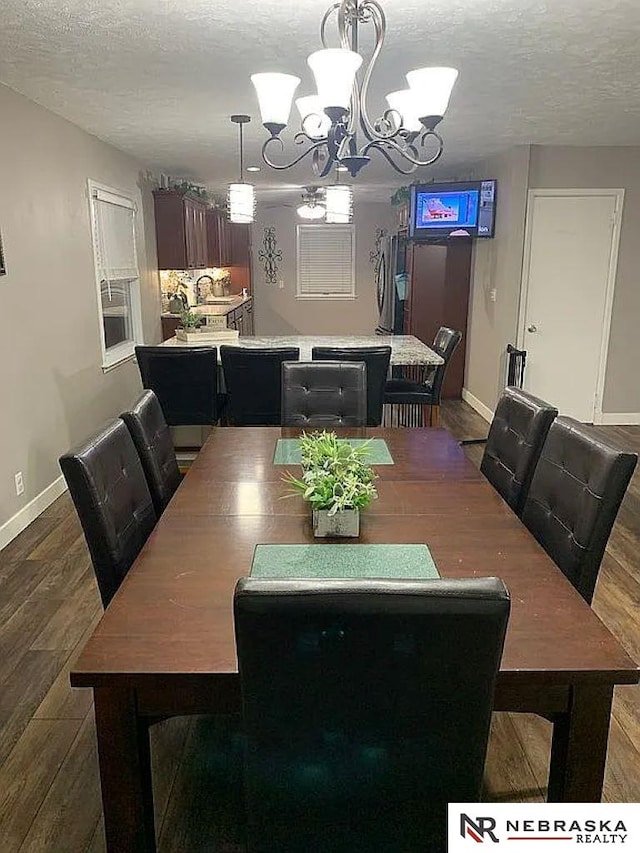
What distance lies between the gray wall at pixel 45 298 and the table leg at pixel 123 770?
250 centimetres

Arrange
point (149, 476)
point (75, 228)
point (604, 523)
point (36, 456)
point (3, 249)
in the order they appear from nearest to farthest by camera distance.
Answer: point (604, 523), point (149, 476), point (3, 249), point (36, 456), point (75, 228)

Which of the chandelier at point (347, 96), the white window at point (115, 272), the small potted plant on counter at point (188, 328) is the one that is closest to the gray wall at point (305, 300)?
the white window at point (115, 272)

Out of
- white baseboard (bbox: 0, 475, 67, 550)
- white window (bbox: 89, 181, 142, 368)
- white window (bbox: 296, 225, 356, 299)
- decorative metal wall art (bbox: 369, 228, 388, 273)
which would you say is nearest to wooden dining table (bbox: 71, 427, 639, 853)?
white baseboard (bbox: 0, 475, 67, 550)

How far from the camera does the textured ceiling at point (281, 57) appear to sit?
2559mm

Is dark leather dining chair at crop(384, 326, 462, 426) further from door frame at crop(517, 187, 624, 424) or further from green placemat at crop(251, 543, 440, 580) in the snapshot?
green placemat at crop(251, 543, 440, 580)

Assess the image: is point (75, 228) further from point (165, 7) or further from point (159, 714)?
point (159, 714)

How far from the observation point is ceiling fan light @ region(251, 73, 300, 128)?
243 cm

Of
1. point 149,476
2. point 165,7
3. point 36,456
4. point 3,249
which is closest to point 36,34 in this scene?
point 165,7

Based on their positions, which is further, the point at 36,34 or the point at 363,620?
the point at 36,34

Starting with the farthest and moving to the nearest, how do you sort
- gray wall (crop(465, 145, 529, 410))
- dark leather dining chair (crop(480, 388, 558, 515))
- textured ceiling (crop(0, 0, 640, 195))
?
1. gray wall (crop(465, 145, 529, 410))
2. textured ceiling (crop(0, 0, 640, 195))
3. dark leather dining chair (crop(480, 388, 558, 515))

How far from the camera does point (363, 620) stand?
1.02 m

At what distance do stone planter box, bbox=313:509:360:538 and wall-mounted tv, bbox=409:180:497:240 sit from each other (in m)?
5.05

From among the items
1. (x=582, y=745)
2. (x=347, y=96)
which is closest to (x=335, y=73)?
(x=347, y=96)

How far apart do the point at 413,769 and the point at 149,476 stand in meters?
1.49
